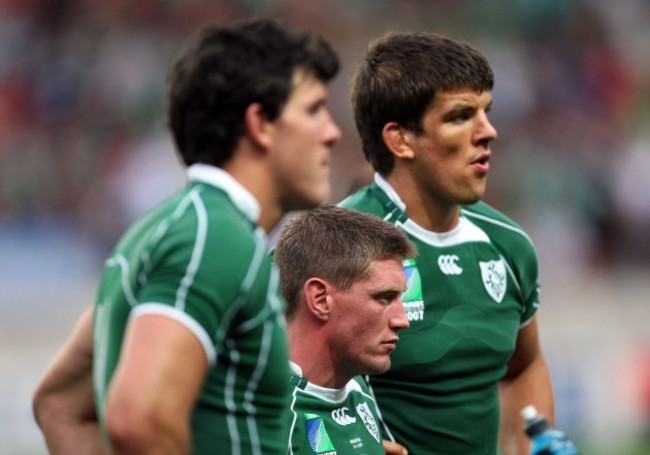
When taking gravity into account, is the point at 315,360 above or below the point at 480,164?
below

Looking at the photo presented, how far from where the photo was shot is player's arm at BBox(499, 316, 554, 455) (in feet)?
17.0

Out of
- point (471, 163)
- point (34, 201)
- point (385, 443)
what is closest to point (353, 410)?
point (385, 443)

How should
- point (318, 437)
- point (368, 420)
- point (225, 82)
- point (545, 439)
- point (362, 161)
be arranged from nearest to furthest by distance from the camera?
point (225, 82) < point (545, 439) < point (318, 437) < point (368, 420) < point (362, 161)

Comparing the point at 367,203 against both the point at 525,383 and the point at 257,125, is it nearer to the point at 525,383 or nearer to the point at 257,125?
the point at 525,383

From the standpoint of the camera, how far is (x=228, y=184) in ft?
10.2

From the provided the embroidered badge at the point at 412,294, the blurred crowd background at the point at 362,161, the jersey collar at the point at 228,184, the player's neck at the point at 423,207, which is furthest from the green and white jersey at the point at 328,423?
the blurred crowd background at the point at 362,161

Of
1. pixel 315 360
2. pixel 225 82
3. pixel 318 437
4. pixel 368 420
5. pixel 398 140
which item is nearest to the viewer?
pixel 225 82

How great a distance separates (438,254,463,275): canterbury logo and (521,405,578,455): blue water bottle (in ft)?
4.26

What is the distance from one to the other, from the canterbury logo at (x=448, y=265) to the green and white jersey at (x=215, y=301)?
1616mm

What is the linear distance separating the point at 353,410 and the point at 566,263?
30.1 feet

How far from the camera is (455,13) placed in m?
15.3

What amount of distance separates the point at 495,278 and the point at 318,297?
2.78ft

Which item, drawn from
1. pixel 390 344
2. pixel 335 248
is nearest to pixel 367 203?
pixel 335 248

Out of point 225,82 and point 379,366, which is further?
point 379,366
